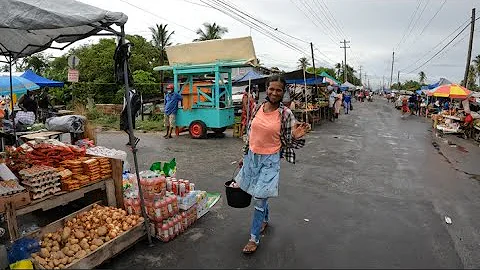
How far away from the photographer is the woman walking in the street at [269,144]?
12.6 feet

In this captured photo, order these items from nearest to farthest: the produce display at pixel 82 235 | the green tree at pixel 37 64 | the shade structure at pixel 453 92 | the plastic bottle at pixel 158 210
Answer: the produce display at pixel 82 235 < the plastic bottle at pixel 158 210 < the shade structure at pixel 453 92 < the green tree at pixel 37 64

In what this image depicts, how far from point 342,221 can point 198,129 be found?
8.06 meters

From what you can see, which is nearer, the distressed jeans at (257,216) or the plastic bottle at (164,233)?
the distressed jeans at (257,216)

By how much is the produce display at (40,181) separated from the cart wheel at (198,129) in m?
8.21

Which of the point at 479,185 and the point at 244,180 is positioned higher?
the point at 244,180

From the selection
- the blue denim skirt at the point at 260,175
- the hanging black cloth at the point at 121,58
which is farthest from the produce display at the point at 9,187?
the blue denim skirt at the point at 260,175

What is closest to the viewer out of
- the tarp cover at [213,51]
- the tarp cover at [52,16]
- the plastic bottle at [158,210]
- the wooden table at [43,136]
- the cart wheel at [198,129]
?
the tarp cover at [52,16]

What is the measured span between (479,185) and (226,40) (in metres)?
7.79

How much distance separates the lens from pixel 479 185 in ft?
23.6

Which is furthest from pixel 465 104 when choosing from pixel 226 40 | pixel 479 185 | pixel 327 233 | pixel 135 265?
pixel 135 265

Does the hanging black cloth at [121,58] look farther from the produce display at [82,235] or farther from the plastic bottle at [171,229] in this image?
the plastic bottle at [171,229]

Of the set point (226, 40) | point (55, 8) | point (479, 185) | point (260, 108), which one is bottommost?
point (479, 185)

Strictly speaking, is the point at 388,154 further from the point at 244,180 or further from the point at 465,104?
the point at 465,104

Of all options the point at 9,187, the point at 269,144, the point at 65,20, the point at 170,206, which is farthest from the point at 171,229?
the point at 65,20
